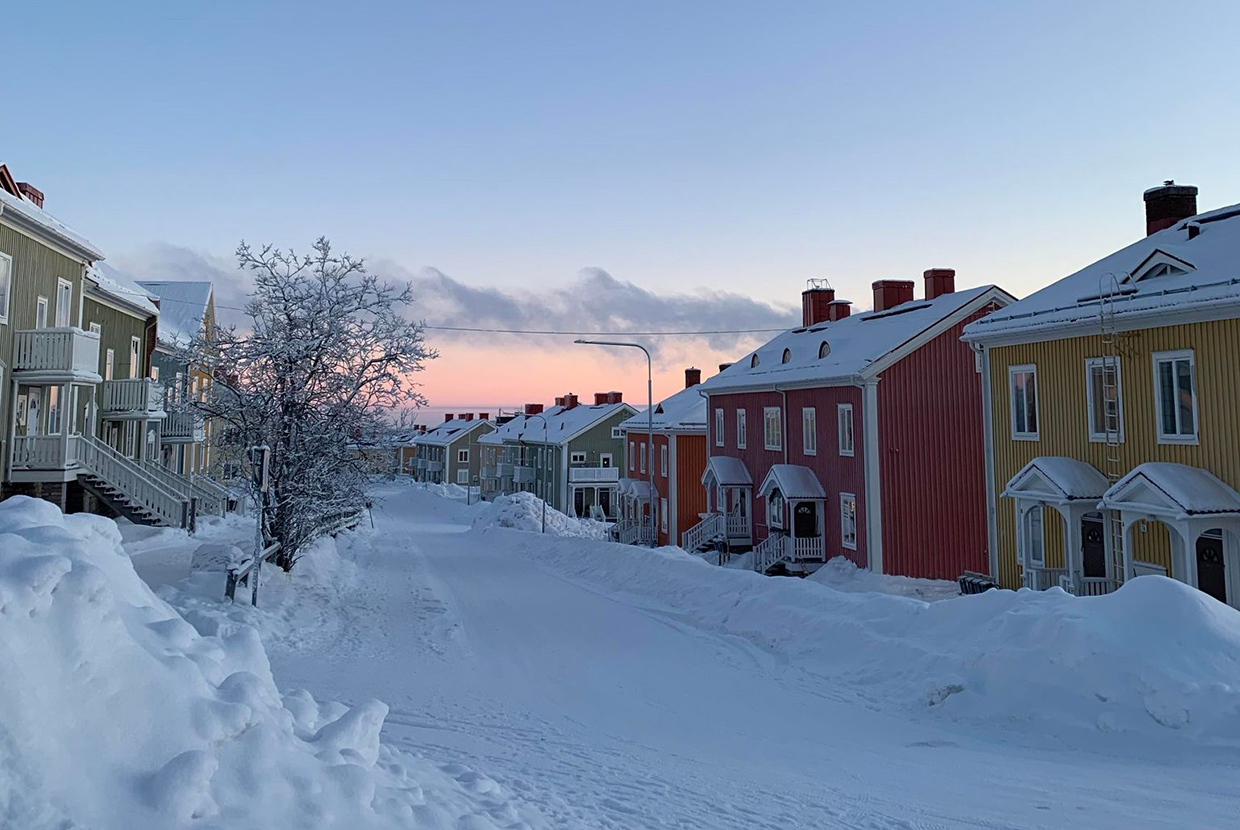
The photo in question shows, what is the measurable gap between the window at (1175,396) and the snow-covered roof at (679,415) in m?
23.2

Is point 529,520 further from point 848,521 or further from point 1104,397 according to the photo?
point 1104,397

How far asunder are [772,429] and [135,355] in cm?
2444

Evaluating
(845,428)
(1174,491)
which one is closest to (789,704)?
(1174,491)

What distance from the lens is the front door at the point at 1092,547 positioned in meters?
17.3

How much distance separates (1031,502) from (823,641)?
8549 millimetres

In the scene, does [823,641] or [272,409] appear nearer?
[823,641]

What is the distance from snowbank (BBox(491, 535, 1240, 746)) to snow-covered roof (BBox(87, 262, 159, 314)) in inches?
957

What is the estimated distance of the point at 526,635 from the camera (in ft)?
45.8

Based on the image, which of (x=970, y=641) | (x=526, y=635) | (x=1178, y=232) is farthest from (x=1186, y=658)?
(x=1178, y=232)

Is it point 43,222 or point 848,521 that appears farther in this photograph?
point 848,521

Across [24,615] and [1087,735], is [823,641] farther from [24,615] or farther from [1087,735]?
[24,615]

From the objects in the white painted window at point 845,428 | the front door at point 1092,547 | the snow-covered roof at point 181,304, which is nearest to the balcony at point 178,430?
the snow-covered roof at point 181,304

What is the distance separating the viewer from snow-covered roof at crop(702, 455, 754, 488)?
3297cm

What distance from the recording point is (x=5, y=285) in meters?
19.4
